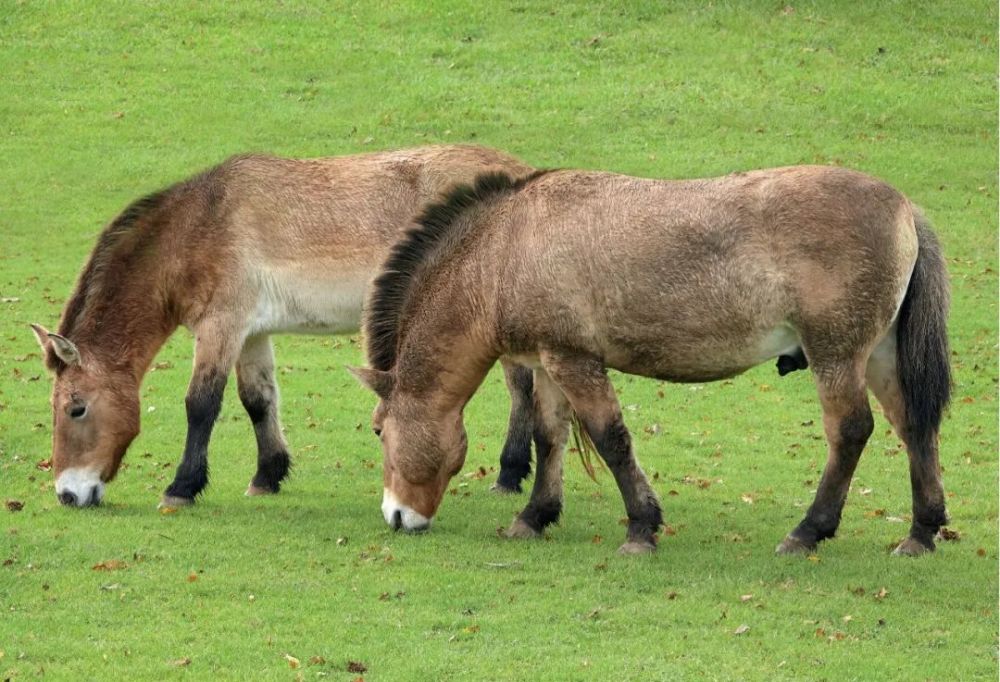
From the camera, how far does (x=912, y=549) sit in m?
9.67

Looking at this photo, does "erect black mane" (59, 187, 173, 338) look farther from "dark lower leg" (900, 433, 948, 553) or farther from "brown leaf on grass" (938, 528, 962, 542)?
"brown leaf on grass" (938, 528, 962, 542)

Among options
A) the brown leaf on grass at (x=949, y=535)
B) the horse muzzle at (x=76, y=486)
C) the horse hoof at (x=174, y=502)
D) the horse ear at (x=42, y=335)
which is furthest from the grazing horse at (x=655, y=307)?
the horse ear at (x=42, y=335)

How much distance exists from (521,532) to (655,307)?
2.00m

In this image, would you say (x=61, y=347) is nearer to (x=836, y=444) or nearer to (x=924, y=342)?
(x=836, y=444)

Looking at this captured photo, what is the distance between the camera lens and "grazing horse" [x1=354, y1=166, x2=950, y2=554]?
912 cm

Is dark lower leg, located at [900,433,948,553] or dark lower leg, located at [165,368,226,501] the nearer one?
dark lower leg, located at [900,433,948,553]

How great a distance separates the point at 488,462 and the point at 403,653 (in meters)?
5.53

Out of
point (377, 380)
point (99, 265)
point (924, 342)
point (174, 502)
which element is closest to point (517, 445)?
point (377, 380)

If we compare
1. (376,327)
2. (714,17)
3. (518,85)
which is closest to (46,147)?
(518,85)

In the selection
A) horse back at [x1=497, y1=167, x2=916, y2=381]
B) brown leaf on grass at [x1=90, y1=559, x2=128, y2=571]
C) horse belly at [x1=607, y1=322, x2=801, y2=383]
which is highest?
horse back at [x1=497, y1=167, x2=916, y2=381]

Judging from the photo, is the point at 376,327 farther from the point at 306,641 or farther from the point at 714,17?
the point at 714,17

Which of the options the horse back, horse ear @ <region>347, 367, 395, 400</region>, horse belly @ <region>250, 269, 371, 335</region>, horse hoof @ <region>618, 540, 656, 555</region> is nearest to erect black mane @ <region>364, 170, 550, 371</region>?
horse ear @ <region>347, 367, 395, 400</region>

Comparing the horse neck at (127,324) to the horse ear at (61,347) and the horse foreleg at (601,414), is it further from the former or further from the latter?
the horse foreleg at (601,414)

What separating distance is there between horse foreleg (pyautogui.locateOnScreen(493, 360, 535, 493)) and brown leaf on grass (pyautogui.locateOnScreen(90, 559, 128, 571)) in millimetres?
3594
